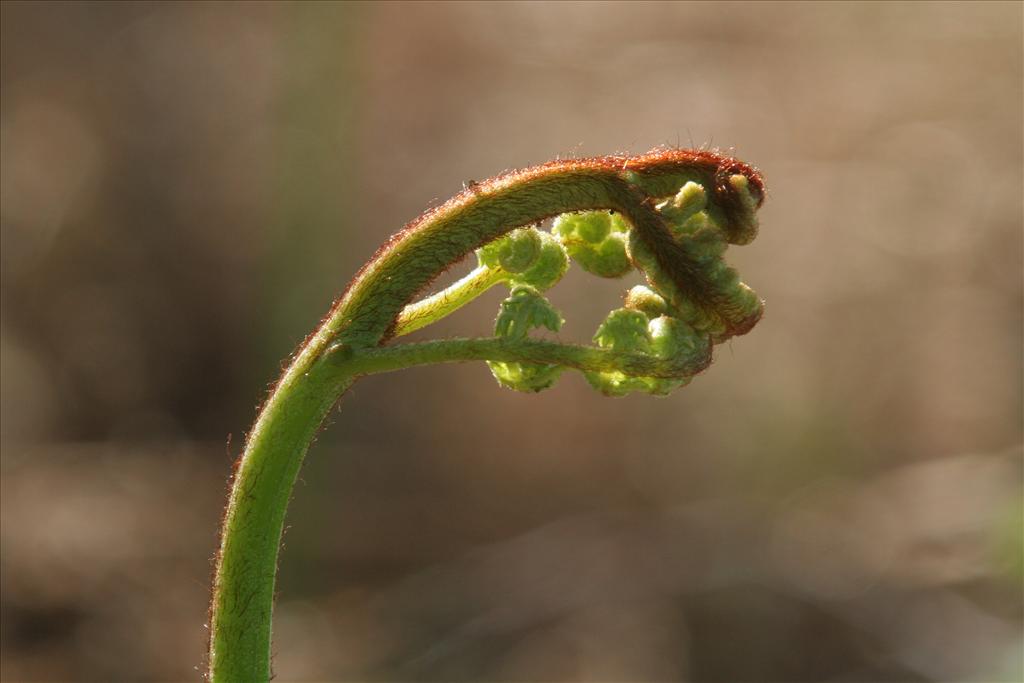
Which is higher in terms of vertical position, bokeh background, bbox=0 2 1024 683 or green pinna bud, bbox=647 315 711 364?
bokeh background, bbox=0 2 1024 683

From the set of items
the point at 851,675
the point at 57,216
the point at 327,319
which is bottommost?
the point at 327,319

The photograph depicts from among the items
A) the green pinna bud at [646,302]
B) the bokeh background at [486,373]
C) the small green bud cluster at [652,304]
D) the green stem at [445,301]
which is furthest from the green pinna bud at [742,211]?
the bokeh background at [486,373]

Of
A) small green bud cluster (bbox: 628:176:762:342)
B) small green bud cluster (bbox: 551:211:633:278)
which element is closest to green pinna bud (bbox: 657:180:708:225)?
small green bud cluster (bbox: 628:176:762:342)

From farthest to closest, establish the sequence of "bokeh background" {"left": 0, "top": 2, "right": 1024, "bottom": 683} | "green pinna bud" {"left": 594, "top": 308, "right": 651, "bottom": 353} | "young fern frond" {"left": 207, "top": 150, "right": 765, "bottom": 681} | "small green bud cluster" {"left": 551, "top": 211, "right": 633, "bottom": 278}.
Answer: "bokeh background" {"left": 0, "top": 2, "right": 1024, "bottom": 683}
"small green bud cluster" {"left": 551, "top": 211, "right": 633, "bottom": 278}
"green pinna bud" {"left": 594, "top": 308, "right": 651, "bottom": 353}
"young fern frond" {"left": 207, "top": 150, "right": 765, "bottom": 681}

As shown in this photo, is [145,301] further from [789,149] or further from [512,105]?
[789,149]

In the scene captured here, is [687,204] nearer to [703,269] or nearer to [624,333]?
[703,269]

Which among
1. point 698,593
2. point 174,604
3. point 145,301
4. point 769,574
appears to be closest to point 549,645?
point 698,593

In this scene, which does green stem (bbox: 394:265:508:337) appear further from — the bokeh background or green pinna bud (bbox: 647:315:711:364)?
the bokeh background
